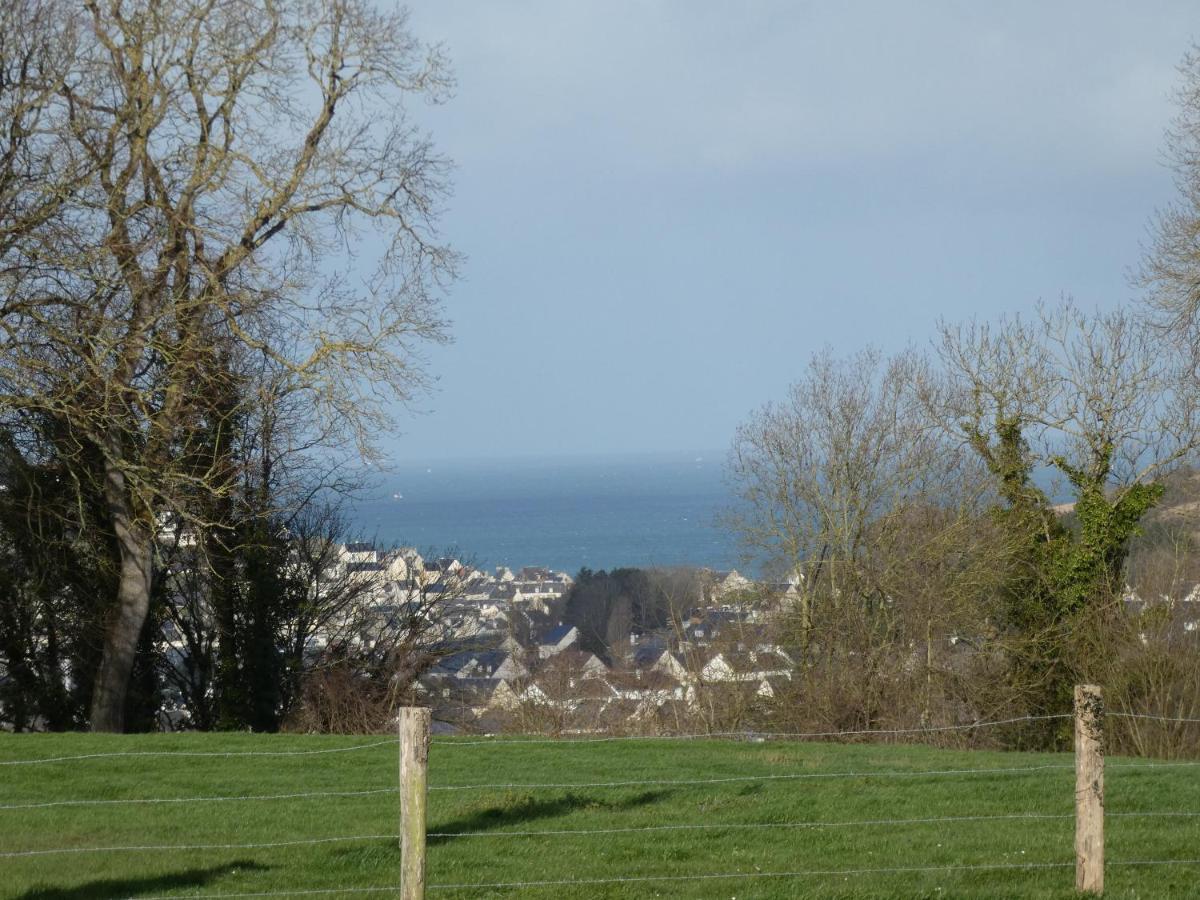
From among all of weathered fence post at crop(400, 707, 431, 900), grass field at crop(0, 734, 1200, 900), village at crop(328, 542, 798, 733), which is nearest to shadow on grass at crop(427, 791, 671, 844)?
grass field at crop(0, 734, 1200, 900)

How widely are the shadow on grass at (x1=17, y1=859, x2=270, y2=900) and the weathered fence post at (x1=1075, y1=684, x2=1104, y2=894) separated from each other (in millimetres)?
5178

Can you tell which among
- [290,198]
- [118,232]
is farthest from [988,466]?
[118,232]

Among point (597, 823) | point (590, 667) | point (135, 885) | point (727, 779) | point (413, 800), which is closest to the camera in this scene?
point (413, 800)

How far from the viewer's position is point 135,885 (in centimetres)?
823

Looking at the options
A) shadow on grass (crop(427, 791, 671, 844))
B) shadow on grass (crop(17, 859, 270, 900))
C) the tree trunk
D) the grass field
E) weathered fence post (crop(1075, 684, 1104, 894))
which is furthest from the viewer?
the tree trunk

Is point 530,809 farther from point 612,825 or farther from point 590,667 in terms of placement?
point 590,667

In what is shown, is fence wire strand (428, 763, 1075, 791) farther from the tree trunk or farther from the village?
the village

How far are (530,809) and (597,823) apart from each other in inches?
33.3

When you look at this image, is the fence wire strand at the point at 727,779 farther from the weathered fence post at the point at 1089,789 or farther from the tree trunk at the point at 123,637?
the tree trunk at the point at 123,637

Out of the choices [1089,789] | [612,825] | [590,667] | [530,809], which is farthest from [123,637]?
[1089,789]

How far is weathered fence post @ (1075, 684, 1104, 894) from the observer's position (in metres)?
7.21

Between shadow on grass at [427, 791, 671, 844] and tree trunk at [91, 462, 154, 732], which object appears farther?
tree trunk at [91, 462, 154, 732]

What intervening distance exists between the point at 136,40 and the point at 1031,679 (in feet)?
66.7

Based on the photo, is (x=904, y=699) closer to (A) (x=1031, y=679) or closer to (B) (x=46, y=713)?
(A) (x=1031, y=679)
